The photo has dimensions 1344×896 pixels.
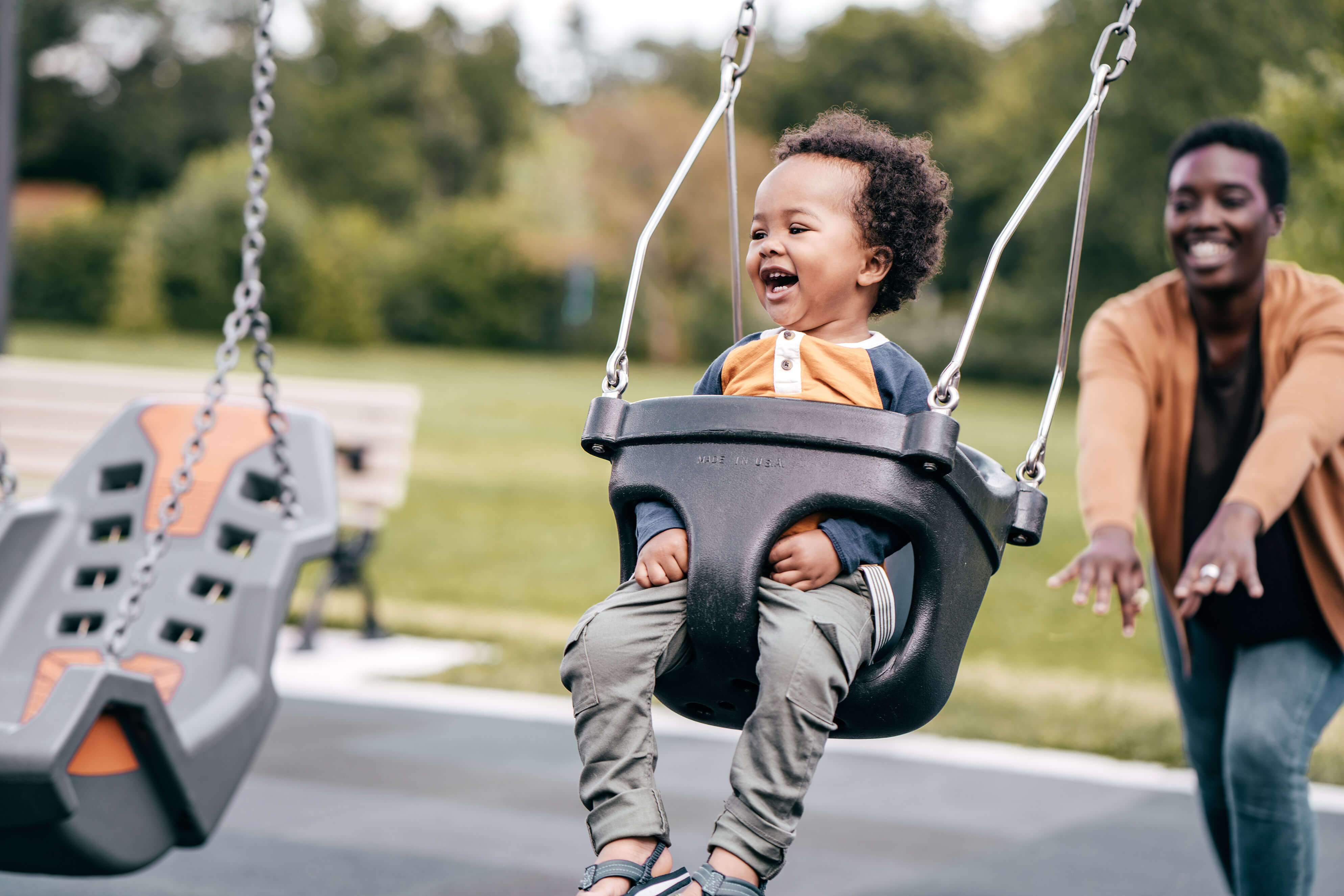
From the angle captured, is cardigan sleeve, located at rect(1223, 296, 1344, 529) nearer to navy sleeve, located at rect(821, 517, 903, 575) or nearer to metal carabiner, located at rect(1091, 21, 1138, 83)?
metal carabiner, located at rect(1091, 21, 1138, 83)

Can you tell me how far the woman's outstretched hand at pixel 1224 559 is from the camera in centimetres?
238

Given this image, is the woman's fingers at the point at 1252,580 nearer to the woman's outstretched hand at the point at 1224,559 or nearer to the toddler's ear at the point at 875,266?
the woman's outstretched hand at the point at 1224,559

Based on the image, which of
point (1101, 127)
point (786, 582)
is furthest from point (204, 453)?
point (1101, 127)

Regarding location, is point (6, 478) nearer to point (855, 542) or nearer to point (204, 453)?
point (204, 453)

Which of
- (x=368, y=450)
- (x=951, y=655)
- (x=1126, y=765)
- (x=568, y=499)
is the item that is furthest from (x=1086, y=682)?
(x=568, y=499)

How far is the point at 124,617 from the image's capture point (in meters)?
2.63

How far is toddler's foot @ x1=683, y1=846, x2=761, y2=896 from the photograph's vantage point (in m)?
1.73

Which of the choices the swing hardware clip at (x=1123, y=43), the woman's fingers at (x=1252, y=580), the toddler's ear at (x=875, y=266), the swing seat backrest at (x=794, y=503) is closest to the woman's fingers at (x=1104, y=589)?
the woman's fingers at (x=1252, y=580)

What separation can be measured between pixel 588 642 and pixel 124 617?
3.95 feet

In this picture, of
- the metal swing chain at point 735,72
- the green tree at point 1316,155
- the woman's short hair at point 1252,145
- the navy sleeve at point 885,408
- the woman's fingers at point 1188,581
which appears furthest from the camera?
the green tree at point 1316,155

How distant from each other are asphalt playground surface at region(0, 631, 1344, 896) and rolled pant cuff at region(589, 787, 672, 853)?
1904 mm

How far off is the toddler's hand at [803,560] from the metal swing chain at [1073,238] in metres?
0.23

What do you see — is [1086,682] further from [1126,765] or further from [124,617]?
[124,617]

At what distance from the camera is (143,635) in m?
3.74
